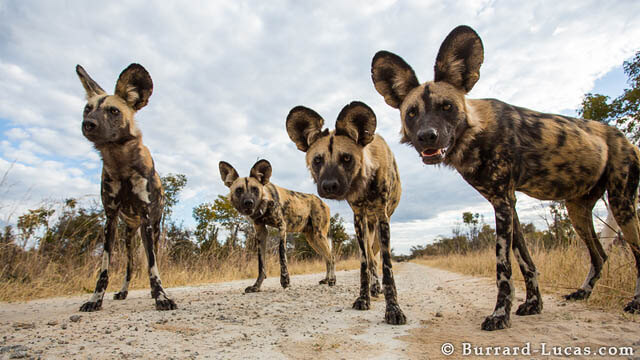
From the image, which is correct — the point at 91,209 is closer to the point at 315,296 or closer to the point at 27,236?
the point at 27,236

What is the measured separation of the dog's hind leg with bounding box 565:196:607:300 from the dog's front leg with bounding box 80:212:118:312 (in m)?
5.99

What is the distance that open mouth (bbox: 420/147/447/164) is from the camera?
127 inches

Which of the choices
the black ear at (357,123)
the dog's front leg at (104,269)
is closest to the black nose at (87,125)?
the dog's front leg at (104,269)

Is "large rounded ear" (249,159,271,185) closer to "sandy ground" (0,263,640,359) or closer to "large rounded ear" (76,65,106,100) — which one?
"large rounded ear" (76,65,106,100)

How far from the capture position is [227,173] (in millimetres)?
8555

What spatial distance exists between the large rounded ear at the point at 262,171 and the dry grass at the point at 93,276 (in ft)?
10.8

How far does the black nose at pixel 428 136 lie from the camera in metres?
3.13

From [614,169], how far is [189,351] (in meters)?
4.73

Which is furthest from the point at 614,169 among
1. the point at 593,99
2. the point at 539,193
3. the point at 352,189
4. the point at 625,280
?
the point at 593,99

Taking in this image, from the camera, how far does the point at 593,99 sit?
12.7 meters

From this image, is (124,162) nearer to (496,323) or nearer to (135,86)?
(135,86)

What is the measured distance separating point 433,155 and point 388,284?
1536mm

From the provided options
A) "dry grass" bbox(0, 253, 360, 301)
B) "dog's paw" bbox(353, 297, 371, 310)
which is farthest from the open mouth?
"dry grass" bbox(0, 253, 360, 301)

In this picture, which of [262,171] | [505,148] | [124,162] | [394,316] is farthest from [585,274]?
[124,162]
